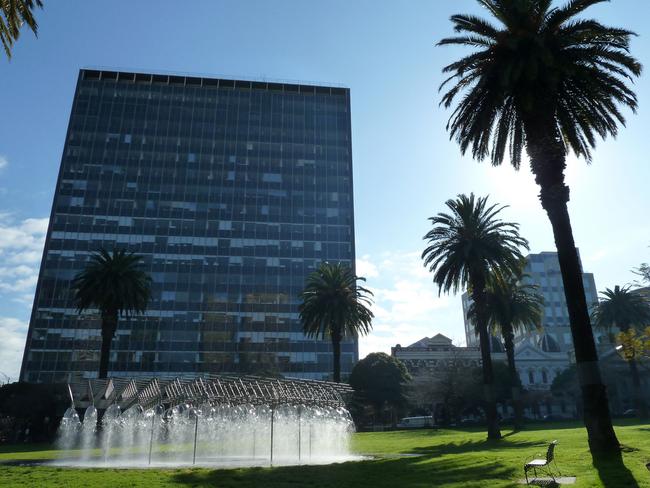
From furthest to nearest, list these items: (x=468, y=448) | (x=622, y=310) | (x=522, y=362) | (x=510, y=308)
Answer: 1. (x=522, y=362)
2. (x=622, y=310)
3. (x=510, y=308)
4. (x=468, y=448)

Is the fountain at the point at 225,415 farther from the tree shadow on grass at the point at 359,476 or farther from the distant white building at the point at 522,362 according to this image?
the distant white building at the point at 522,362

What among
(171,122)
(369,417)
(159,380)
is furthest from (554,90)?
(171,122)

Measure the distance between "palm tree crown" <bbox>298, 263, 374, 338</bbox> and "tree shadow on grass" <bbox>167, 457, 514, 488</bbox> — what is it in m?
34.9

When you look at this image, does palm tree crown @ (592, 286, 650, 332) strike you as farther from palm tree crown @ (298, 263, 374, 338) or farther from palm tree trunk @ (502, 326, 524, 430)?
palm tree crown @ (298, 263, 374, 338)

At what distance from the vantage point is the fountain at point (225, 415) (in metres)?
31.8

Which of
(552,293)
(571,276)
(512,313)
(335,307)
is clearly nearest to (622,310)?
(512,313)

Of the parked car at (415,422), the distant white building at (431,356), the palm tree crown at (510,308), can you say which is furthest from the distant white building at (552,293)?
the palm tree crown at (510,308)

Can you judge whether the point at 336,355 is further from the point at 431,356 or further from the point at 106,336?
the point at 431,356

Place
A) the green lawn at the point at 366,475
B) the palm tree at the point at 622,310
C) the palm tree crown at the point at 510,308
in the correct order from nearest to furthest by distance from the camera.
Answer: the green lawn at the point at 366,475
the palm tree crown at the point at 510,308
the palm tree at the point at 622,310

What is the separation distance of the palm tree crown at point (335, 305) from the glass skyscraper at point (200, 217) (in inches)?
1265

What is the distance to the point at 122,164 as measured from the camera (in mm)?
104125

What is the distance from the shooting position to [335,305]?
185 feet

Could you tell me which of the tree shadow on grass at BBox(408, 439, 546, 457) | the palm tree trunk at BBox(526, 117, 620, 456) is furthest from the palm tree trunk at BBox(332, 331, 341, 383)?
the palm tree trunk at BBox(526, 117, 620, 456)

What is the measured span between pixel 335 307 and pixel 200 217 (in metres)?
54.5
